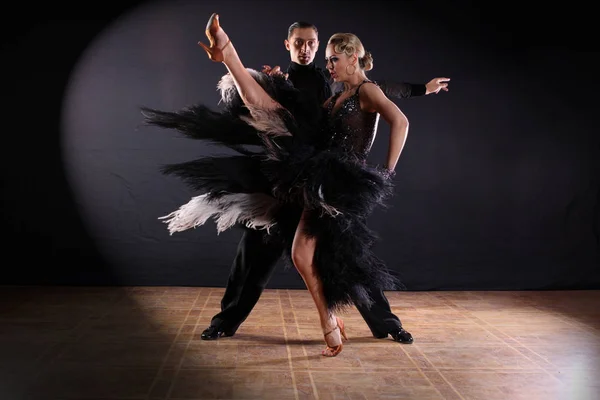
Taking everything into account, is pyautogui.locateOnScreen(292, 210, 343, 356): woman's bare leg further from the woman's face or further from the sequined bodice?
the woman's face

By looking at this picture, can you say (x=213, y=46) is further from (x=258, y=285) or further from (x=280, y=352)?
(x=280, y=352)

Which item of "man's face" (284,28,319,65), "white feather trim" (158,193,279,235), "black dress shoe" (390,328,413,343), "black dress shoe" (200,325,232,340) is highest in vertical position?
"man's face" (284,28,319,65)

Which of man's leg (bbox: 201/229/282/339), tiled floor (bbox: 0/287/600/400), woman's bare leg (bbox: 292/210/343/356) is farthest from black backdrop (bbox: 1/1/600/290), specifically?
woman's bare leg (bbox: 292/210/343/356)

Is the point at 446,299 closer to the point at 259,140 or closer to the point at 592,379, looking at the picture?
the point at 592,379

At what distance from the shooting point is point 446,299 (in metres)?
4.88

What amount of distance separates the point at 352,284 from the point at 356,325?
35.9 inches

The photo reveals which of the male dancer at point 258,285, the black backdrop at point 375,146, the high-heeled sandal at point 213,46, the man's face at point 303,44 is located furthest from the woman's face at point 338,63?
the black backdrop at point 375,146

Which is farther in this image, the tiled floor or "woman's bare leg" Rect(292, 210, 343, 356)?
"woman's bare leg" Rect(292, 210, 343, 356)

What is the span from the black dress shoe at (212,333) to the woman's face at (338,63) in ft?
4.70

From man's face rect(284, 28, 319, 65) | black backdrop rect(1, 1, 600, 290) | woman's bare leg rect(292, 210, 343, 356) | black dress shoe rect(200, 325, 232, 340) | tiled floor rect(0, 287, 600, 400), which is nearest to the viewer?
tiled floor rect(0, 287, 600, 400)

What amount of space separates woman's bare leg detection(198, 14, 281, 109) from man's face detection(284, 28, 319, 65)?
0.64 meters

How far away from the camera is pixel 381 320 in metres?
3.54

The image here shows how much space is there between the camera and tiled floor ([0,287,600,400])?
2.69 metres

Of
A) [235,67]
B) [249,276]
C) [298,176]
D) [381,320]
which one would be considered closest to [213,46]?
[235,67]
